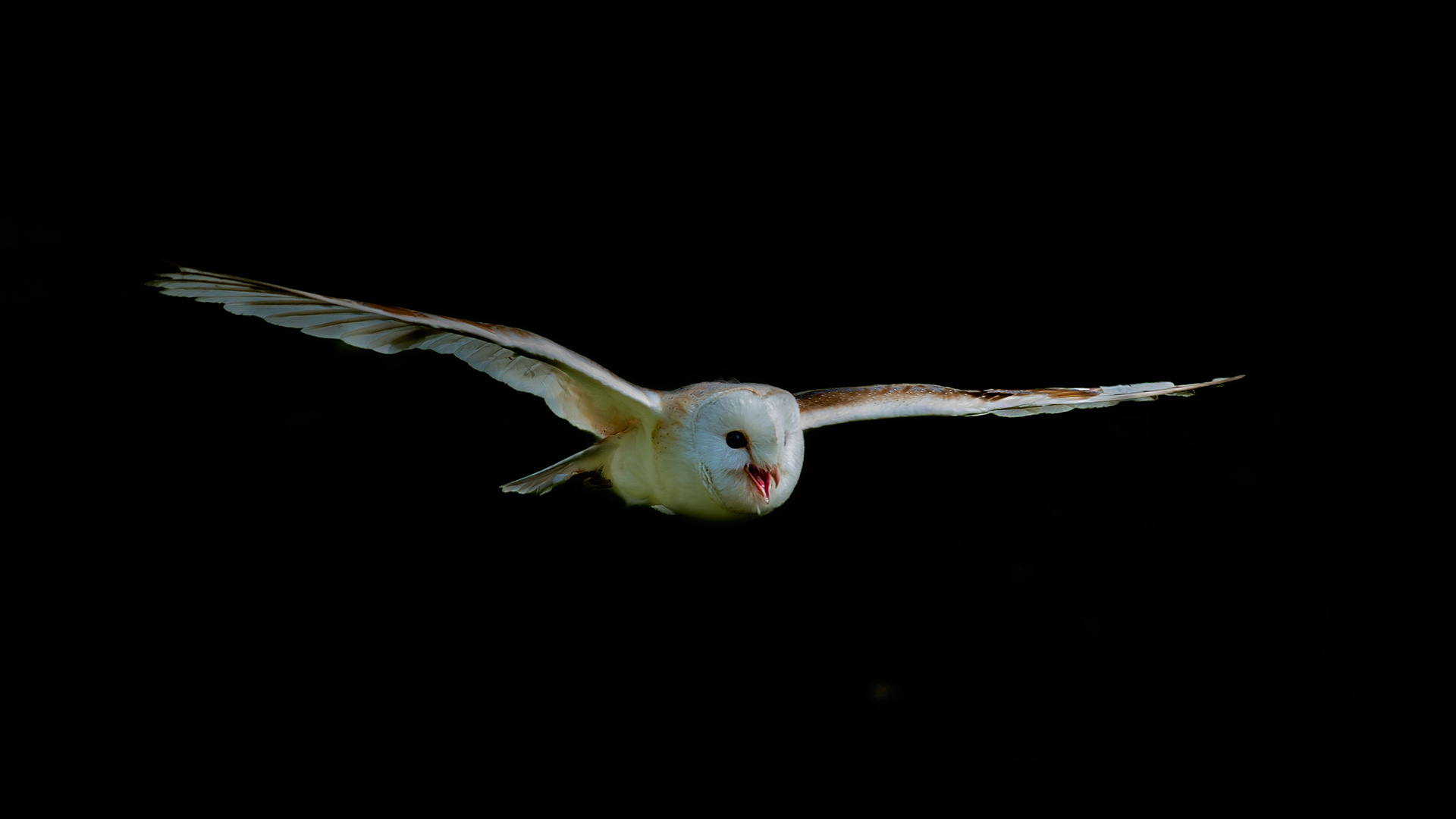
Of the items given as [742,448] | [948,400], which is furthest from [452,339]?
[948,400]

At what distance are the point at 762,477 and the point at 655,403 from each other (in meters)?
0.22

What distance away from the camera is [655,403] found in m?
1.66

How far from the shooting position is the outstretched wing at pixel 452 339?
1313 mm

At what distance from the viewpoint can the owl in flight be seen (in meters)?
1.36

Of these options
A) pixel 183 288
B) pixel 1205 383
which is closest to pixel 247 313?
pixel 183 288

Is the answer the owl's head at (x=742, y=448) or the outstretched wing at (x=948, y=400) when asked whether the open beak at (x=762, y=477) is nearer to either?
the owl's head at (x=742, y=448)

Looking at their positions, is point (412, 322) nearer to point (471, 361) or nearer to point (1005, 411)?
point (471, 361)

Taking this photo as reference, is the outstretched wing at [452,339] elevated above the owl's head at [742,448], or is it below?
above

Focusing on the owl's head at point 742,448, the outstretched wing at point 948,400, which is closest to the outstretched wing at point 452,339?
the owl's head at point 742,448

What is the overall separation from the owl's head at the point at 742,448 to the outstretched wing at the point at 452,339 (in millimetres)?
111

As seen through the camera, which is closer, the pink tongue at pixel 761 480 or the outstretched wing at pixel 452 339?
the outstretched wing at pixel 452 339

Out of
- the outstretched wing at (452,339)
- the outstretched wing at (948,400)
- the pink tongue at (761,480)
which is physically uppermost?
the outstretched wing at (452,339)

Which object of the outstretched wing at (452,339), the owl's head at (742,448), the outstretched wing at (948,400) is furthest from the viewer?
the outstretched wing at (948,400)

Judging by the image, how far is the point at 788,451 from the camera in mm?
1650
